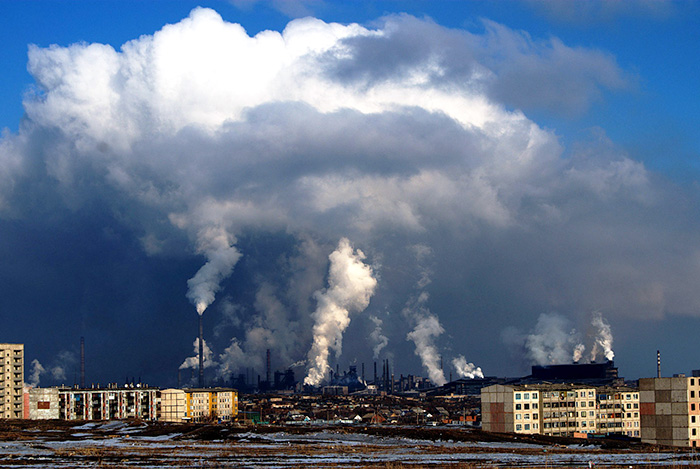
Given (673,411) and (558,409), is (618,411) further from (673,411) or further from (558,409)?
(673,411)

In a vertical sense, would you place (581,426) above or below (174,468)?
below

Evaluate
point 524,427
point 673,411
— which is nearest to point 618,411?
point 524,427

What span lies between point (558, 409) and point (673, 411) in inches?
1569

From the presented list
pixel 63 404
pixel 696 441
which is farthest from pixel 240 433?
pixel 63 404

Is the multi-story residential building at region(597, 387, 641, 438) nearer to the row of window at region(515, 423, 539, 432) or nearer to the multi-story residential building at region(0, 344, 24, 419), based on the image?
the row of window at region(515, 423, 539, 432)

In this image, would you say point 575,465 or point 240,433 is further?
point 240,433

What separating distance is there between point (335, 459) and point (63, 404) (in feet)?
455

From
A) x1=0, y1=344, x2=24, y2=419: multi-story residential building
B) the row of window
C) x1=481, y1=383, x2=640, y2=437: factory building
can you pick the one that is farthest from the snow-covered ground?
x1=0, y1=344, x2=24, y2=419: multi-story residential building

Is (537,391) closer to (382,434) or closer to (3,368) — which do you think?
(382,434)

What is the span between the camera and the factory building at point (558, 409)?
144 meters

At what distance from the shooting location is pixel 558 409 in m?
151

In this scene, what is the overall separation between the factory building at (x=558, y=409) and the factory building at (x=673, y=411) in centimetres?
3132

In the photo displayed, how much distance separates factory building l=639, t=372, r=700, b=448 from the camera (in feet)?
363

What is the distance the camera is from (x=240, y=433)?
12512 centimetres
